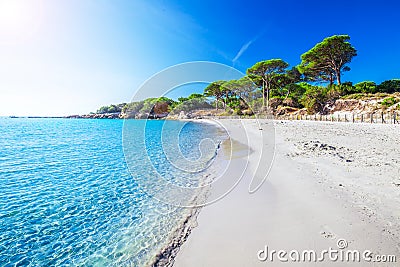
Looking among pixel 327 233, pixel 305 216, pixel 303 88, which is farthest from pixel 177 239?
pixel 303 88

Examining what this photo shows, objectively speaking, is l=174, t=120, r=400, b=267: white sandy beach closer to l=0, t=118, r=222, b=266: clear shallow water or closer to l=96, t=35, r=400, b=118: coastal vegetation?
l=0, t=118, r=222, b=266: clear shallow water

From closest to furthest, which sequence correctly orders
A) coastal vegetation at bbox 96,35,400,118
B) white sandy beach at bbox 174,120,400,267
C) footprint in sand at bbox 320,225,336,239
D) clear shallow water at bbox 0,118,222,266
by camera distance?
white sandy beach at bbox 174,120,400,267 → footprint in sand at bbox 320,225,336,239 → clear shallow water at bbox 0,118,222,266 → coastal vegetation at bbox 96,35,400,118

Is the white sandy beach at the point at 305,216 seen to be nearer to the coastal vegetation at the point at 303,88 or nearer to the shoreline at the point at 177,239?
the shoreline at the point at 177,239

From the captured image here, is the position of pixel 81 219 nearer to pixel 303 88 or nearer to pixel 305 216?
pixel 305 216

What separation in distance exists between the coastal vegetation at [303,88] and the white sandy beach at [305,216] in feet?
44.2

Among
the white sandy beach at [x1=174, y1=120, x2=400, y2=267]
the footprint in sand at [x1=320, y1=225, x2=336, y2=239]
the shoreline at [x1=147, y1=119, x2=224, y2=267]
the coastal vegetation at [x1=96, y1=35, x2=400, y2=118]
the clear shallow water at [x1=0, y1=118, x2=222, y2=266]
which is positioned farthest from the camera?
the coastal vegetation at [x1=96, y1=35, x2=400, y2=118]

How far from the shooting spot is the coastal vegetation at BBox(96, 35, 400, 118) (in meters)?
25.4

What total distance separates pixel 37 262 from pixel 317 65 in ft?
143

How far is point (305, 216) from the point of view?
393 centimetres

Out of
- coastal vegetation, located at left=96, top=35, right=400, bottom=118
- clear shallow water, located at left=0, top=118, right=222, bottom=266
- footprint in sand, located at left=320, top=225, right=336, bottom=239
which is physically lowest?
clear shallow water, located at left=0, top=118, right=222, bottom=266

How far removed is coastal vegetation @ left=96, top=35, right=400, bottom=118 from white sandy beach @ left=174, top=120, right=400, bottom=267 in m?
13.5

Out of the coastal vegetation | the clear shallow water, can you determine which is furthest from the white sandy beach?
the coastal vegetation

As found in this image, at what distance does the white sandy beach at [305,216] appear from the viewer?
3.14 metres

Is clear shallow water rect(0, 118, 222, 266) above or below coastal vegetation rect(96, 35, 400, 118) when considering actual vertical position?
below
